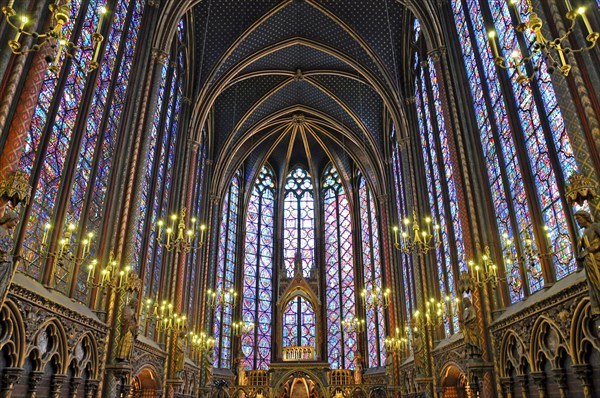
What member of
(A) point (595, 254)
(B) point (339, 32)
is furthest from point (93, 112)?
(B) point (339, 32)

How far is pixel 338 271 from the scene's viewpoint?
3200cm

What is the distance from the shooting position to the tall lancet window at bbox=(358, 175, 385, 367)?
2816 centimetres

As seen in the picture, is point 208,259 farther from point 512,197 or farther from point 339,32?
point 512,197

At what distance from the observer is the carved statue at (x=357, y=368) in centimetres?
2676

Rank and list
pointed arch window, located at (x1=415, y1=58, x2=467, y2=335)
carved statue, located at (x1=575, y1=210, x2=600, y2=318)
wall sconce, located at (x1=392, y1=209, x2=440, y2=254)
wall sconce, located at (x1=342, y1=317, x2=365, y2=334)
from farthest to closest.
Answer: wall sconce, located at (x1=342, y1=317, x2=365, y2=334)
pointed arch window, located at (x1=415, y1=58, x2=467, y2=335)
wall sconce, located at (x1=392, y1=209, x2=440, y2=254)
carved statue, located at (x1=575, y1=210, x2=600, y2=318)

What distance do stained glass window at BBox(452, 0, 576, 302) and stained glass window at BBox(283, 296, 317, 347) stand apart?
18.0 meters

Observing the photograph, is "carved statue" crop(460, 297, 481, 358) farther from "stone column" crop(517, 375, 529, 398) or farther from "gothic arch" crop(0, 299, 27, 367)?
"gothic arch" crop(0, 299, 27, 367)

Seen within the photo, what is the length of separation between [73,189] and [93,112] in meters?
2.47

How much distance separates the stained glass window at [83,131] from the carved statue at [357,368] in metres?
17.8

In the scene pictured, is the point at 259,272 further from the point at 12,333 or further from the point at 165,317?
the point at 12,333

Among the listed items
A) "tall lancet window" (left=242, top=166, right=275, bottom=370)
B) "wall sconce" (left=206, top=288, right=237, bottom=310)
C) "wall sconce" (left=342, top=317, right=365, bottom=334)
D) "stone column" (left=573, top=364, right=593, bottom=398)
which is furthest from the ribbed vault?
"stone column" (left=573, top=364, right=593, bottom=398)

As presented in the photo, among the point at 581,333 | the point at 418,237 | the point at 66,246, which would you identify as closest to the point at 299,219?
the point at 418,237

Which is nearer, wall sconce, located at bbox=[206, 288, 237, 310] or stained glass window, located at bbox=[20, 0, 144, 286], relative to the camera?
stained glass window, located at bbox=[20, 0, 144, 286]

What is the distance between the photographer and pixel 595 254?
24.8 ft
